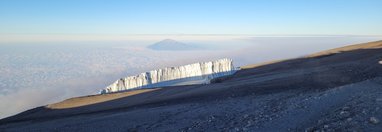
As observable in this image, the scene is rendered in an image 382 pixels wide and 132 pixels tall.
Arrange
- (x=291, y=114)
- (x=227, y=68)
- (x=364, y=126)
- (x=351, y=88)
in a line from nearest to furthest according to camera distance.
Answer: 1. (x=364, y=126)
2. (x=291, y=114)
3. (x=351, y=88)
4. (x=227, y=68)

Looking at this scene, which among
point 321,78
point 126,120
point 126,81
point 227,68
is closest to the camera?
point 126,120

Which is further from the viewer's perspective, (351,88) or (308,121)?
(351,88)

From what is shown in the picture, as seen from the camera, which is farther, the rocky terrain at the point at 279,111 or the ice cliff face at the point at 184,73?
the ice cliff face at the point at 184,73

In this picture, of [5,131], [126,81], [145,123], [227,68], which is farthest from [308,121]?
[227,68]

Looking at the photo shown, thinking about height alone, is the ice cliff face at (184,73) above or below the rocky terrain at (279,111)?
below

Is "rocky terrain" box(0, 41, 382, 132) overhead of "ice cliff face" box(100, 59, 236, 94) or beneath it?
overhead

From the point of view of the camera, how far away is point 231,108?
15.0 metres

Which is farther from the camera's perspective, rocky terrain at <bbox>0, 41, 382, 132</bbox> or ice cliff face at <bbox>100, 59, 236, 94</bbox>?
ice cliff face at <bbox>100, 59, 236, 94</bbox>

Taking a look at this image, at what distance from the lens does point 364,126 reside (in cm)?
782

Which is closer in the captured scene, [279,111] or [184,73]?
[279,111]

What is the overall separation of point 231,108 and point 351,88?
5097mm

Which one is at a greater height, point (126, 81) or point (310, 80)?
point (310, 80)

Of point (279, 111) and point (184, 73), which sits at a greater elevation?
point (279, 111)

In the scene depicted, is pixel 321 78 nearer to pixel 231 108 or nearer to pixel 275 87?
pixel 275 87
